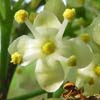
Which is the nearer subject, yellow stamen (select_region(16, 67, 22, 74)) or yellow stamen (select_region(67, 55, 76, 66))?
yellow stamen (select_region(67, 55, 76, 66))

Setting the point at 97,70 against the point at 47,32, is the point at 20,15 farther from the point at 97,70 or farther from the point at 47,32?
the point at 97,70

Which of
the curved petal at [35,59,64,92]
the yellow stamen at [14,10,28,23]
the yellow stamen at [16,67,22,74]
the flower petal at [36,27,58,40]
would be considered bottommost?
the yellow stamen at [16,67,22,74]

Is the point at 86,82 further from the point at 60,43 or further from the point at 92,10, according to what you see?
the point at 92,10

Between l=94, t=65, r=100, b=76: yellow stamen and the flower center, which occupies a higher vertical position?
the flower center

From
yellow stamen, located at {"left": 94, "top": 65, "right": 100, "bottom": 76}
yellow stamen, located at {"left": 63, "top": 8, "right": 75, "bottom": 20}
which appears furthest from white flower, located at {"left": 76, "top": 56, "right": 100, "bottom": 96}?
yellow stamen, located at {"left": 63, "top": 8, "right": 75, "bottom": 20}

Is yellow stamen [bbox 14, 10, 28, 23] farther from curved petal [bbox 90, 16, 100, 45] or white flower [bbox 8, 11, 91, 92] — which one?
curved petal [bbox 90, 16, 100, 45]

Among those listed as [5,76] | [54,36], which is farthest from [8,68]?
[54,36]

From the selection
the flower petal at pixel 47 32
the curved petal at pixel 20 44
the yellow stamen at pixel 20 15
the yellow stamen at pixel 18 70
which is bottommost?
the yellow stamen at pixel 18 70

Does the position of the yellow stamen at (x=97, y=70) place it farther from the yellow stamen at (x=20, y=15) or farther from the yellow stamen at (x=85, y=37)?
the yellow stamen at (x=20, y=15)

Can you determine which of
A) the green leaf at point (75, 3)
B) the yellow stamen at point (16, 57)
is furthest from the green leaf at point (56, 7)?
the yellow stamen at point (16, 57)
